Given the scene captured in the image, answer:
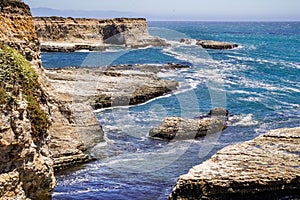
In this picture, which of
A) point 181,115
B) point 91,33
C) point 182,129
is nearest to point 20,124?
point 182,129

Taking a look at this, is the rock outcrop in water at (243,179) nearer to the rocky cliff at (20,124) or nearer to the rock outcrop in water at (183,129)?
the rocky cliff at (20,124)

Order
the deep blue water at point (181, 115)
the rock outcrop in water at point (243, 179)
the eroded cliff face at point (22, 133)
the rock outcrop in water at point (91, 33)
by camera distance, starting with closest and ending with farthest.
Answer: the eroded cliff face at point (22, 133)
the rock outcrop in water at point (243, 179)
the deep blue water at point (181, 115)
the rock outcrop in water at point (91, 33)

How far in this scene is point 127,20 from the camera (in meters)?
116

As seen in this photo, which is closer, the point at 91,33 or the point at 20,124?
the point at 20,124

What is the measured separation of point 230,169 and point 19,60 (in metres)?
8.31

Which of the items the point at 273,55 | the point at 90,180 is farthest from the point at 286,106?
the point at 273,55

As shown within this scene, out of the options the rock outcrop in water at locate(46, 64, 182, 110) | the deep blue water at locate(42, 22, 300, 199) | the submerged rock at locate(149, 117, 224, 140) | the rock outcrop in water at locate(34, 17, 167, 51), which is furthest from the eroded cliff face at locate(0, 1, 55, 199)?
the rock outcrop in water at locate(34, 17, 167, 51)

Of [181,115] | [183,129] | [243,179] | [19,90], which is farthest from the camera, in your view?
[181,115]

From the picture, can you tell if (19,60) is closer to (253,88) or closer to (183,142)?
(183,142)

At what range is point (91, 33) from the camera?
109250 mm

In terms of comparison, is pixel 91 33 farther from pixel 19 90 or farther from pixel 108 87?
pixel 19 90

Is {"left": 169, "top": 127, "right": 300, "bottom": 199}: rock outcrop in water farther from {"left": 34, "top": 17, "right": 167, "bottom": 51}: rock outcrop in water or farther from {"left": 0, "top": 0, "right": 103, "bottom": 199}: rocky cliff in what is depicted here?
{"left": 34, "top": 17, "right": 167, "bottom": 51}: rock outcrop in water

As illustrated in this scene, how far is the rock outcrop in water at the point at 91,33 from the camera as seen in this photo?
99.8 m

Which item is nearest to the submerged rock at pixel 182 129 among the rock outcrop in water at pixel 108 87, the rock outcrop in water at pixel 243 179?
the rock outcrop in water at pixel 108 87
